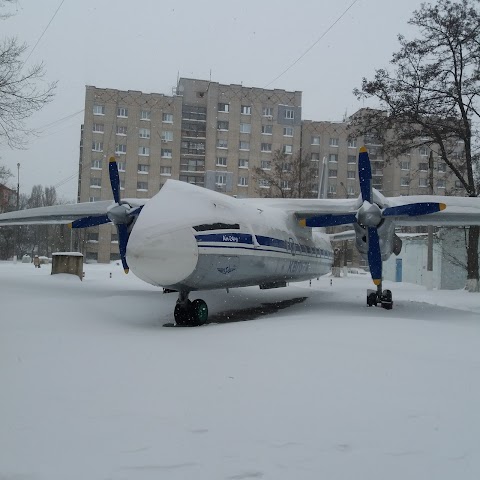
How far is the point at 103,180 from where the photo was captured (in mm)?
57281

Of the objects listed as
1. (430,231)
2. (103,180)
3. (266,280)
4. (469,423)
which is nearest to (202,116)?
(103,180)

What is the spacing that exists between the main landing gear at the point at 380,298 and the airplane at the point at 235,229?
0.03 m

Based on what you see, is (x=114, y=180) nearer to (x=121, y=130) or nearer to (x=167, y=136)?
(x=121, y=130)

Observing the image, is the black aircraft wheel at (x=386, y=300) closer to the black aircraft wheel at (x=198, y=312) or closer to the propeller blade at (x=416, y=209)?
the propeller blade at (x=416, y=209)

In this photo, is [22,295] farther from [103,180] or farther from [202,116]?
[202,116]

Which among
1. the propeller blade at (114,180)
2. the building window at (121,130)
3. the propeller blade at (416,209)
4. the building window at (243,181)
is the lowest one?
the propeller blade at (416,209)

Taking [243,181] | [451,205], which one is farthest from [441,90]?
[243,181]

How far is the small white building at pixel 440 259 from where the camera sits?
29.8 metres

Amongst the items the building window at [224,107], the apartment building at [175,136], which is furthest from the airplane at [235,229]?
the building window at [224,107]

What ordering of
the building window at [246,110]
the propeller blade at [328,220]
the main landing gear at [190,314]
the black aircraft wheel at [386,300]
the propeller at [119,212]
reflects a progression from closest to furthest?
the main landing gear at [190,314] < the black aircraft wheel at [386,300] < the propeller at [119,212] < the propeller blade at [328,220] < the building window at [246,110]

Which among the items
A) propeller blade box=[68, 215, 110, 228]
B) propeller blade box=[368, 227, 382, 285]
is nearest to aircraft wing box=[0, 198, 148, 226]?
propeller blade box=[68, 215, 110, 228]

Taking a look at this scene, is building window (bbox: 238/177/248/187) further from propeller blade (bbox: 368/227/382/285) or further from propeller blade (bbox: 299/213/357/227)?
propeller blade (bbox: 368/227/382/285)

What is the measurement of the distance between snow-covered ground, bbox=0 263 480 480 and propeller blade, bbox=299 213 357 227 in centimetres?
724

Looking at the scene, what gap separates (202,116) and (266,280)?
53.3 meters
